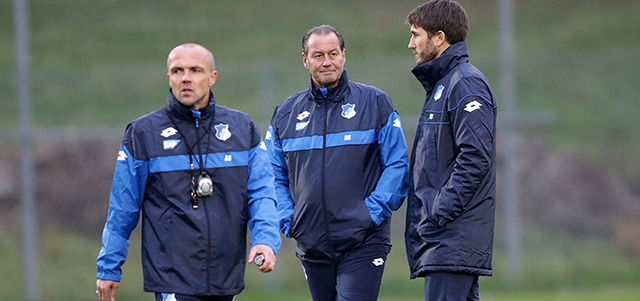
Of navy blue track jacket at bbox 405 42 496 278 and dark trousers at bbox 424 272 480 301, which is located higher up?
navy blue track jacket at bbox 405 42 496 278

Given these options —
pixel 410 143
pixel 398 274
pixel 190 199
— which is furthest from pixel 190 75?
pixel 410 143

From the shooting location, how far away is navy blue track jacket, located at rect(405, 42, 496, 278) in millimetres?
4621

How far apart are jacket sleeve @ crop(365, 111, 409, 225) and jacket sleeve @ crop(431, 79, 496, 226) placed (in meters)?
0.68

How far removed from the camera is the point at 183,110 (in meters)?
4.84

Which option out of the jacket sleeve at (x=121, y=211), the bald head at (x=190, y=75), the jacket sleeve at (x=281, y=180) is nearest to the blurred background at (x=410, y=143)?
the jacket sleeve at (x=281, y=180)

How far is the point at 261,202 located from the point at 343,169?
2.44 ft

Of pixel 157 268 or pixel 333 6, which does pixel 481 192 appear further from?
pixel 333 6

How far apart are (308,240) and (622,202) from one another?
8.05 metres

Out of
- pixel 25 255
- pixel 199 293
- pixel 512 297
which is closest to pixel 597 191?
pixel 512 297

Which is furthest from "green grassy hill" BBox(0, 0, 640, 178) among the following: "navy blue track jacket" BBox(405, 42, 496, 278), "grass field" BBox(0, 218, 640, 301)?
"navy blue track jacket" BBox(405, 42, 496, 278)

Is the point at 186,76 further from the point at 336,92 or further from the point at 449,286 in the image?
the point at 449,286

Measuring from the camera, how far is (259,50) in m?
20.0

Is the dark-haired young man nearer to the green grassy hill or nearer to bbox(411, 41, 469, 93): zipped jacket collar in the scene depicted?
bbox(411, 41, 469, 93): zipped jacket collar

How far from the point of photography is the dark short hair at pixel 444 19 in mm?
4941
